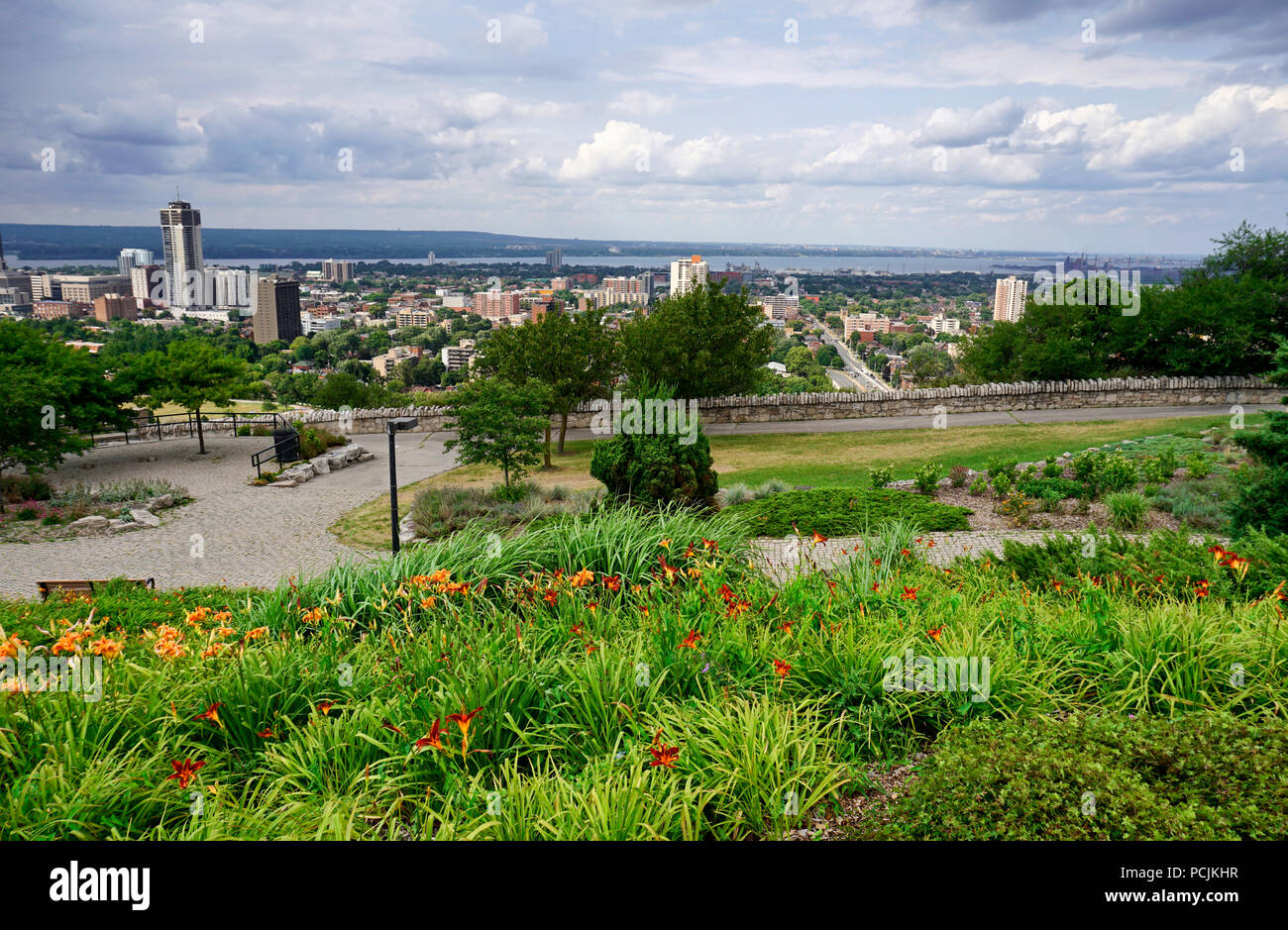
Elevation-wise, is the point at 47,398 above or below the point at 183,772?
above

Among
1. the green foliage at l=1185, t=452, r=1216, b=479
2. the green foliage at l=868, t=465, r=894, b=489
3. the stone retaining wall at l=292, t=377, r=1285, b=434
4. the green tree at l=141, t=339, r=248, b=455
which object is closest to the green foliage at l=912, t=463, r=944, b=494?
the green foliage at l=868, t=465, r=894, b=489

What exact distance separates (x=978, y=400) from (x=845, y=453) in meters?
6.82

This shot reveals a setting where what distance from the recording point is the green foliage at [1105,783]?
3.23m

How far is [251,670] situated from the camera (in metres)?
4.51

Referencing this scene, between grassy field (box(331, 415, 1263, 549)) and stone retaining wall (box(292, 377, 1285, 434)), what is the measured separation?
2088mm

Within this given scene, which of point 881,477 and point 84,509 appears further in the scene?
point 84,509

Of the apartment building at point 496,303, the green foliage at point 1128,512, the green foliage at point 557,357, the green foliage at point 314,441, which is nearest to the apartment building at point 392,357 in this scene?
the apartment building at point 496,303

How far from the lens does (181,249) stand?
3898 inches

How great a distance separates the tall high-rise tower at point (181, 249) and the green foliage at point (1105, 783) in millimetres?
100268

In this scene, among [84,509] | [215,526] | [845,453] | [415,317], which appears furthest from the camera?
[415,317]

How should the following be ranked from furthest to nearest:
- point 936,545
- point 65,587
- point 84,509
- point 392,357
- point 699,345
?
point 392,357
point 699,345
point 84,509
point 936,545
point 65,587

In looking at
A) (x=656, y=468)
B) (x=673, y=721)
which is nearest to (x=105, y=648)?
(x=673, y=721)

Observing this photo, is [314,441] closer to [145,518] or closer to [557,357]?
[145,518]

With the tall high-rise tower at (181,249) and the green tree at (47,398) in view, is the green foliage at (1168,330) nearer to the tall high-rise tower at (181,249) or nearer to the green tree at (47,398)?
the green tree at (47,398)
